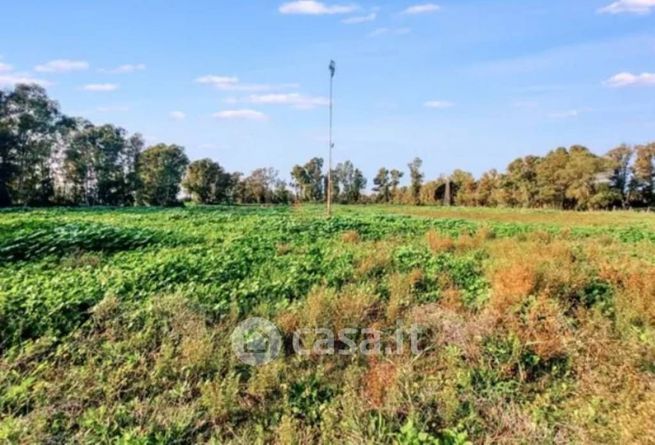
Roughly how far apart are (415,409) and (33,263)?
737 cm

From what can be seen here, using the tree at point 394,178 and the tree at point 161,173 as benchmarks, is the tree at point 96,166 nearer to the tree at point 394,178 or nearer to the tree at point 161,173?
the tree at point 161,173

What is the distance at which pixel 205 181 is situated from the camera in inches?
2862

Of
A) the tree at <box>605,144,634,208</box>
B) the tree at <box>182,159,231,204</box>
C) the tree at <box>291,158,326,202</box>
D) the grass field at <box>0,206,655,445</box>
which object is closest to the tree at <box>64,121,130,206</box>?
the tree at <box>182,159,231,204</box>

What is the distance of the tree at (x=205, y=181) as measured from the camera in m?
72.4

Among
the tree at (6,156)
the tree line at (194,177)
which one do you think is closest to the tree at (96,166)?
the tree line at (194,177)

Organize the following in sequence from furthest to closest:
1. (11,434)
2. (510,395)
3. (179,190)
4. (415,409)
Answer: (179,190), (510,395), (415,409), (11,434)

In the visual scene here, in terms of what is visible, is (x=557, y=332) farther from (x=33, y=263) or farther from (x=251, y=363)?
(x=33, y=263)

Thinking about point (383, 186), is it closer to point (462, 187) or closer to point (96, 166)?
point (462, 187)

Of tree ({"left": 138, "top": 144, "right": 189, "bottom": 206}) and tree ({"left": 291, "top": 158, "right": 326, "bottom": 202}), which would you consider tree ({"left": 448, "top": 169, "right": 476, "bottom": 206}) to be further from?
tree ({"left": 138, "top": 144, "right": 189, "bottom": 206})

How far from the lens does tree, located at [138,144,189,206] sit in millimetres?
61166

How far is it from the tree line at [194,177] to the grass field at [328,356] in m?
46.1

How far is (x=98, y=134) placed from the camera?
5584 centimetres

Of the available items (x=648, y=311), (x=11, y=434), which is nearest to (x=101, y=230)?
(x=11, y=434)

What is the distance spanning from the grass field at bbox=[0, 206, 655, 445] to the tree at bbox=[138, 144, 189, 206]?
57240 millimetres
